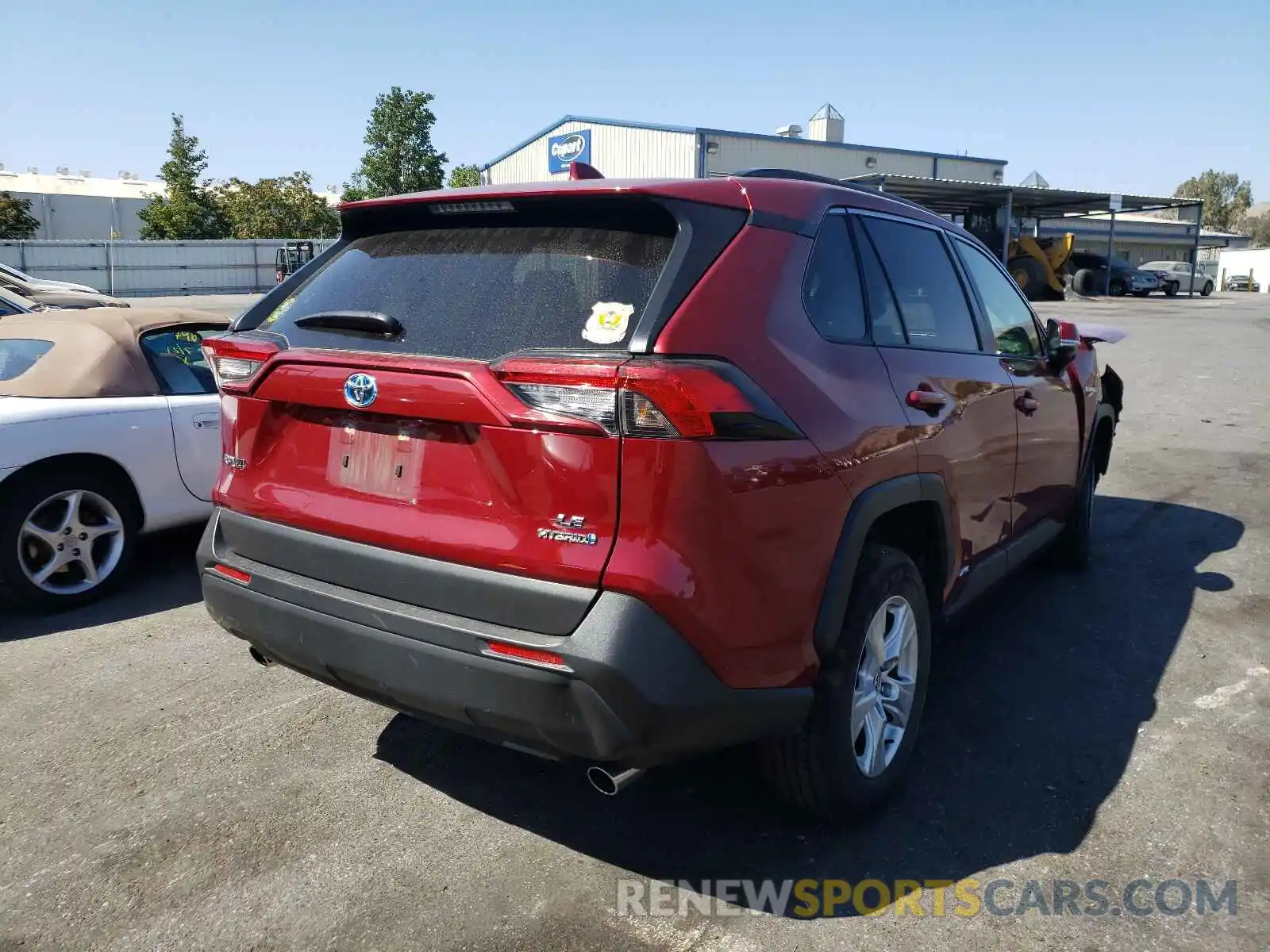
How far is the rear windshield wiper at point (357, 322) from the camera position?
2.72m

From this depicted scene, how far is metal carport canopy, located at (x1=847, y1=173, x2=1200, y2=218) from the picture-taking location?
3472 centimetres

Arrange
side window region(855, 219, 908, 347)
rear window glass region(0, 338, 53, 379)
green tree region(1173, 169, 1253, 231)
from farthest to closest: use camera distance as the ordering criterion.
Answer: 1. green tree region(1173, 169, 1253, 231)
2. rear window glass region(0, 338, 53, 379)
3. side window region(855, 219, 908, 347)

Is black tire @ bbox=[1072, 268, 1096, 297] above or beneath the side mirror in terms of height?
above

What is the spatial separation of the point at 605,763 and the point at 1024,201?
144ft

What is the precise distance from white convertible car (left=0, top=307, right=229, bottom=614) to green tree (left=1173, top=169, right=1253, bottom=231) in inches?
4599

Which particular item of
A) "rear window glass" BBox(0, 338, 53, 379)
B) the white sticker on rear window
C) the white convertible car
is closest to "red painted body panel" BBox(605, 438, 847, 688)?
the white sticker on rear window

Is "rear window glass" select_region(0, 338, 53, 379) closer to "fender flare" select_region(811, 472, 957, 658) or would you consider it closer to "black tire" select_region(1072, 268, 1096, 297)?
"fender flare" select_region(811, 472, 957, 658)

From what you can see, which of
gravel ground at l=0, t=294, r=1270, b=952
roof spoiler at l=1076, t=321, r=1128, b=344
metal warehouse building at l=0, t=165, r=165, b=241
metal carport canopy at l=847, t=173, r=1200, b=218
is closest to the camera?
gravel ground at l=0, t=294, r=1270, b=952

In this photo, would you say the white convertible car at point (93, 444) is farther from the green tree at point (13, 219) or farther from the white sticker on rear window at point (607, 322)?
the green tree at point (13, 219)

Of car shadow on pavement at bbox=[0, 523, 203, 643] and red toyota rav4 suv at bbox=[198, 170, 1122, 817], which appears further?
car shadow on pavement at bbox=[0, 523, 203, 643]

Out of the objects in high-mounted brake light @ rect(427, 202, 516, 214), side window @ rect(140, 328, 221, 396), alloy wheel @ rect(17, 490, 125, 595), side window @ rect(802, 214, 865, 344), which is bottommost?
alloy wheel @ rect(17, 490, 125, 595)

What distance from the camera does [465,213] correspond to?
2.87 m

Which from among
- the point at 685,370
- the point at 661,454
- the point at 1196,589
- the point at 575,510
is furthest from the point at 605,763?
the point at 1196,589

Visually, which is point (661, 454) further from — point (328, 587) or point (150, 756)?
point (150, 756)
